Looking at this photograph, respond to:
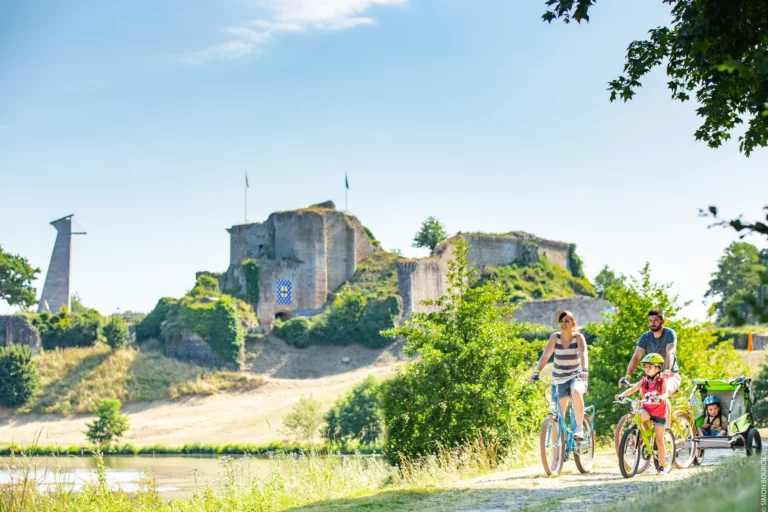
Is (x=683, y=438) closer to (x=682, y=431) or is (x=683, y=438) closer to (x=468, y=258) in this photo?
(x=682, y=431)

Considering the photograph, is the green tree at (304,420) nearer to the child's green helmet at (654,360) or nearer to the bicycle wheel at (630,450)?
the bicycle wheel at (630,450)

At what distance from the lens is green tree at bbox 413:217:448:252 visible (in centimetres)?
7819

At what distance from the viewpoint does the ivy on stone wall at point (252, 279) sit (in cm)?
6303

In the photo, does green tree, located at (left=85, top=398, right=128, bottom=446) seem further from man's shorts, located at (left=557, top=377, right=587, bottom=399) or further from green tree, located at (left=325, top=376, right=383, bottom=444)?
man's shorts, located at (left=557, top=377, right=587, bottom=399)

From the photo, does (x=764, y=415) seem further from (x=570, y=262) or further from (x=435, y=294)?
(x=570, y=262)

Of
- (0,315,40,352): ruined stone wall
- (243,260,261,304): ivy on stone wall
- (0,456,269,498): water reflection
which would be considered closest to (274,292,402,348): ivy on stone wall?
(243,260,261,304): ivy on stone wall

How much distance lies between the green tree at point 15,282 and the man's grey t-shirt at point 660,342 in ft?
227

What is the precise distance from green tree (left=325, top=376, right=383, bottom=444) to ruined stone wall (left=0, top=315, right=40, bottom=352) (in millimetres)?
26579

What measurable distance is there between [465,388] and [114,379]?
44.3 metres

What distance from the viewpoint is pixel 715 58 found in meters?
7.18

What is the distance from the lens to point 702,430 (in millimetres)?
9250

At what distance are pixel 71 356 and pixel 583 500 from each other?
5421 cm

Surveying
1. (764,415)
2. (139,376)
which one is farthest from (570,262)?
(764,415)

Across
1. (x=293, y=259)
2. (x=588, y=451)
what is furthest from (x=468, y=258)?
(x=588, y=451)
